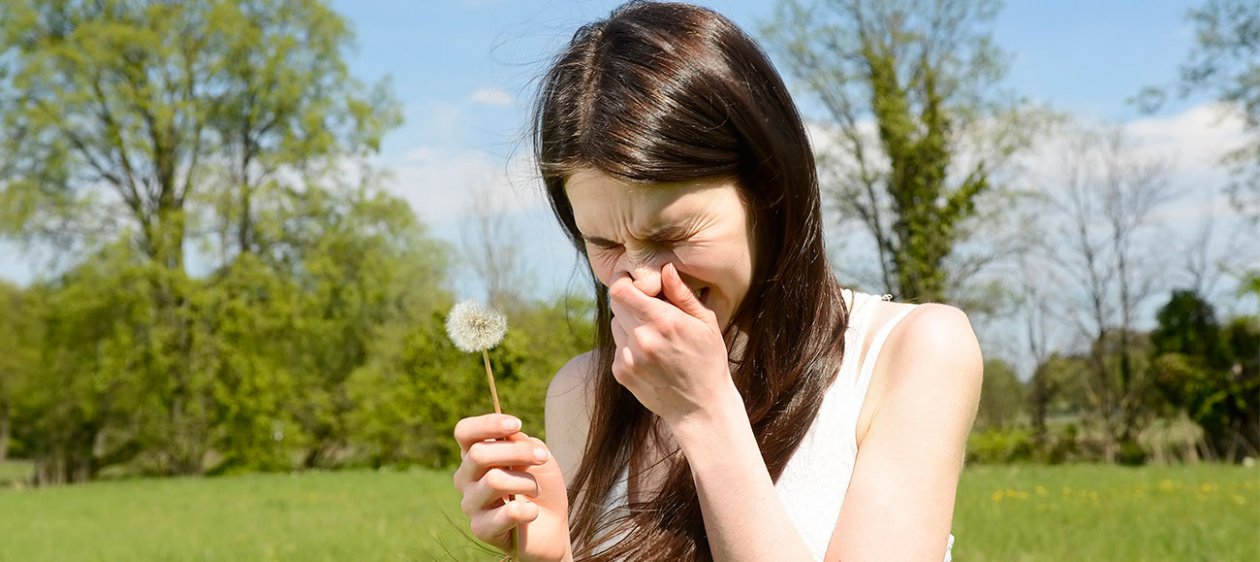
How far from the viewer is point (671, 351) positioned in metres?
1.43

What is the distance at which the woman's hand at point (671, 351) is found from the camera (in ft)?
4.72

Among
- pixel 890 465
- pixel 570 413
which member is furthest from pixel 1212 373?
pixel 890 465

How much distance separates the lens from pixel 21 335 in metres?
29.0

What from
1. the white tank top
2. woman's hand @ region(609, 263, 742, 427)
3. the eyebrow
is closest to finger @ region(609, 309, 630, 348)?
woman's hand @ region(609, 263, 742, 427)

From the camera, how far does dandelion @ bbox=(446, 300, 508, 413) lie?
1.55 meters

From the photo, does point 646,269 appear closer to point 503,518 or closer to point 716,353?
A: point 716,353

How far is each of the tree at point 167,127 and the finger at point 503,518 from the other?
26643 mm

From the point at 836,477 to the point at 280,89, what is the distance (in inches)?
1085

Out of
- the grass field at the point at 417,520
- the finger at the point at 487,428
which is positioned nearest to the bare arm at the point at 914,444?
the finger at the point at 487,428

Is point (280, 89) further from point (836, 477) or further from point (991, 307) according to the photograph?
point (836, 477)

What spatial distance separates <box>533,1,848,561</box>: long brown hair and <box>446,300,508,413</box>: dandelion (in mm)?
254

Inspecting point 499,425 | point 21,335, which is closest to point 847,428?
point 499,425

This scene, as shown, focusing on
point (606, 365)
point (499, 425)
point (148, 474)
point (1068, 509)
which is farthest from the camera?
point (148, 474)

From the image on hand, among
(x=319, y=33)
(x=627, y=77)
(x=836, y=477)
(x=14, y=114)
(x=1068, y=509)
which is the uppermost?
(x=319, y=33)
